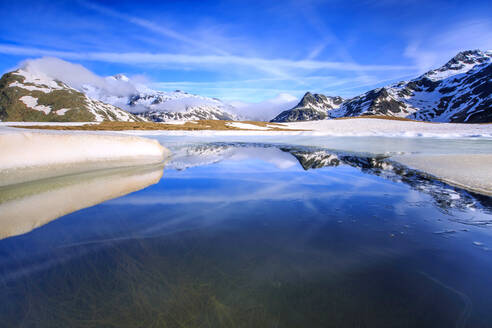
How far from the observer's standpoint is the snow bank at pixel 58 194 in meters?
4.05

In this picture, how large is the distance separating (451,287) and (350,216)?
1950 millimetres

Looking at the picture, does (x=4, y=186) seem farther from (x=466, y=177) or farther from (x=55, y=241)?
(x=466, y=177)

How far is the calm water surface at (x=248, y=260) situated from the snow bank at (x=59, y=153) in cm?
66

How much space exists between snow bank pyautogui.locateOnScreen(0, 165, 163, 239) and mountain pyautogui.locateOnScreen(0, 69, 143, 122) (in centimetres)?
16976

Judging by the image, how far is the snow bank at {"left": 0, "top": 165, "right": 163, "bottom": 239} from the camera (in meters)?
4.05

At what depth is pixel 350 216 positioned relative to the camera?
439 cm

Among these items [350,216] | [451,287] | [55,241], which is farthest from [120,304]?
[350,216]

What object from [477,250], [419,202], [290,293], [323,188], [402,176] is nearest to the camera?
[290,293]

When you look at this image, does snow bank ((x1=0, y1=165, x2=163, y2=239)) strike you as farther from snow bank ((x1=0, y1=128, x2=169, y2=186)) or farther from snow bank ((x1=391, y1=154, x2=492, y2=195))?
snow bank ((x1=391, y1=154, x2=492, y2=195))

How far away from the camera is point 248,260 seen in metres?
3.00


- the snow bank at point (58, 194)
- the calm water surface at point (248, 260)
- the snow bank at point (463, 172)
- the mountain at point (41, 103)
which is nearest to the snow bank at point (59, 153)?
the snow bank at point (58, 194)

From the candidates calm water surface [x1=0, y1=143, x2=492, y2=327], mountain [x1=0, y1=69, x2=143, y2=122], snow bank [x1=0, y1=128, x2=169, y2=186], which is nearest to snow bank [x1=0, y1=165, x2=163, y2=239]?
calm water surface [x1=0, y1=143, x2=492, y2=327]

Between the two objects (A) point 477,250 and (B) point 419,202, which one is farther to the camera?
(B) point 419,202

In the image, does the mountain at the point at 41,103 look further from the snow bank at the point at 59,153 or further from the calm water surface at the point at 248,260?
the calm water surface at the point at 248,260
